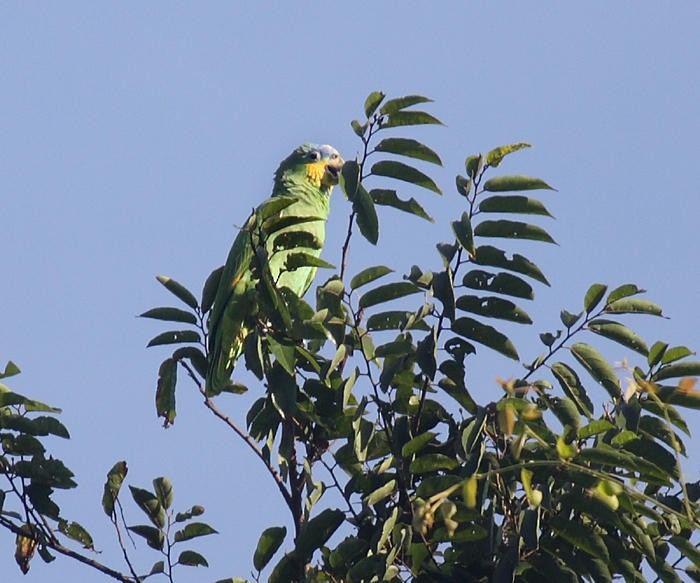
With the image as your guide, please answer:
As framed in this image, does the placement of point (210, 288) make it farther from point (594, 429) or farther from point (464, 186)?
point (594, 429)

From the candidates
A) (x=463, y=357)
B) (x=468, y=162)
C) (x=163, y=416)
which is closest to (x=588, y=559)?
(x=463, y=357)

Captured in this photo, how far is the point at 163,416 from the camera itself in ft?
11.5

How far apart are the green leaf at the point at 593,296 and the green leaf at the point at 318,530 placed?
0.87 m

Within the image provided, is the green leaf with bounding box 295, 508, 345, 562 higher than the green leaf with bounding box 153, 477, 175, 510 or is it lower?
lower

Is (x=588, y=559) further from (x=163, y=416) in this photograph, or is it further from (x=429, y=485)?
(x=163, y=416)

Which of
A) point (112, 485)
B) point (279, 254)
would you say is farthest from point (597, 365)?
point (279, 254)

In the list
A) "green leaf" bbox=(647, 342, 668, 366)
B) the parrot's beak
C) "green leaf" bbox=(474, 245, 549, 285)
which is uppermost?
the parrot's beak

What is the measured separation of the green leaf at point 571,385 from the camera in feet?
9.24

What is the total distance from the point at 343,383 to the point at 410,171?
2.03 feet

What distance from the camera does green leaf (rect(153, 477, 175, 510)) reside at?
3.17m

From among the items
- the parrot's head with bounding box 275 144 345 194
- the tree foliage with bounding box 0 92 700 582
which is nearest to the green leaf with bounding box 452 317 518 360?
the tree foliage with bounding box 0 92 700 582

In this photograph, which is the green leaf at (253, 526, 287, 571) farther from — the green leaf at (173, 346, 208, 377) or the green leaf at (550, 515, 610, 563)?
the green leaf at (550, 515, 610, 563)

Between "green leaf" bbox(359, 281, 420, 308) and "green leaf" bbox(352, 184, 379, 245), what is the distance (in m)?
0.16

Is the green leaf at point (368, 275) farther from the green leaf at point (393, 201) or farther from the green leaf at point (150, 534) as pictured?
the green leaf at point (150, 534)
